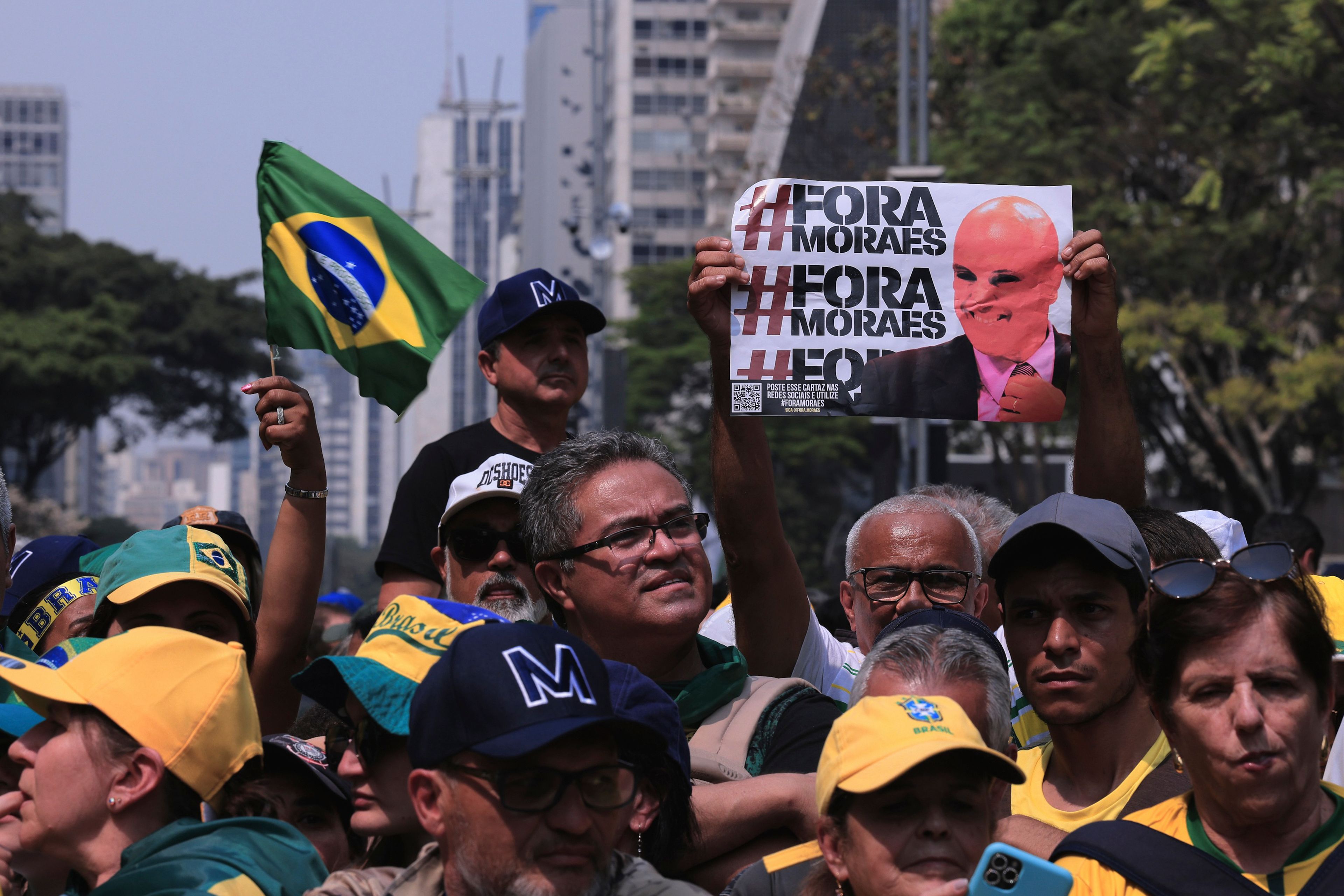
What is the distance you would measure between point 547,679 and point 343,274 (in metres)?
2.75

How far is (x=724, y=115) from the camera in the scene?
270 ft

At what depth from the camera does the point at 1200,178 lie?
20.9 m

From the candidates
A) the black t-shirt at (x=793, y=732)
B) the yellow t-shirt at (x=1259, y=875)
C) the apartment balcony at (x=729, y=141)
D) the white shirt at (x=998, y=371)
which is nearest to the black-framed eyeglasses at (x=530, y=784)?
the black t-shirt at (x=793, y=732)

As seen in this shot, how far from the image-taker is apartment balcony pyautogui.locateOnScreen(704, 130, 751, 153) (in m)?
81.8

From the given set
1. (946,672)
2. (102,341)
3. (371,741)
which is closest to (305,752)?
(371,741)

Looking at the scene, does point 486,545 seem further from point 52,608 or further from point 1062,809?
point 1062,809

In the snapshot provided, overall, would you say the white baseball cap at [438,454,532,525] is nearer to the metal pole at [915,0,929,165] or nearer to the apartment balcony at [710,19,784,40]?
the metal pole at [915,0,929,165]

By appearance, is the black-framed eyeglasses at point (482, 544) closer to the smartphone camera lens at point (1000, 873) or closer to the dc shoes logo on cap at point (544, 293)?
the dc shoes logo on cap at point (544, 293)

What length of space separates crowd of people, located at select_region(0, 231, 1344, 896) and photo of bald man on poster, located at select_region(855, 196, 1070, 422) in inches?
3.4

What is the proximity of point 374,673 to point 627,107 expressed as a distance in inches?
3482

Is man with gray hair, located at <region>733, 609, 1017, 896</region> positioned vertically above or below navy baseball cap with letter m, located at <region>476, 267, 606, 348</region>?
below

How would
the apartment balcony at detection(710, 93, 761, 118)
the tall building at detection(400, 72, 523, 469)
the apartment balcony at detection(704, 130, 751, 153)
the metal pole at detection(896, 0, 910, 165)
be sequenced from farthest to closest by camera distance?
the tall building at detection(400, 72, 523, 469) → the apartment balcony at detection(704, 130, 751, 153) → the apartment balcony at detection(710, 93, 761, 118) → the metal pole at detection(896, 0, 910, 165)

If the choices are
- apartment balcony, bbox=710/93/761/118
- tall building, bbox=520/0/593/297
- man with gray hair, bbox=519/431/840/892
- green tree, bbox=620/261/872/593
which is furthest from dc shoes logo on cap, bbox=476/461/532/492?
apartment balcony, bbox=710/93/761/118

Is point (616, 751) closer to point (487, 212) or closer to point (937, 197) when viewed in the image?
point (937, 197)
